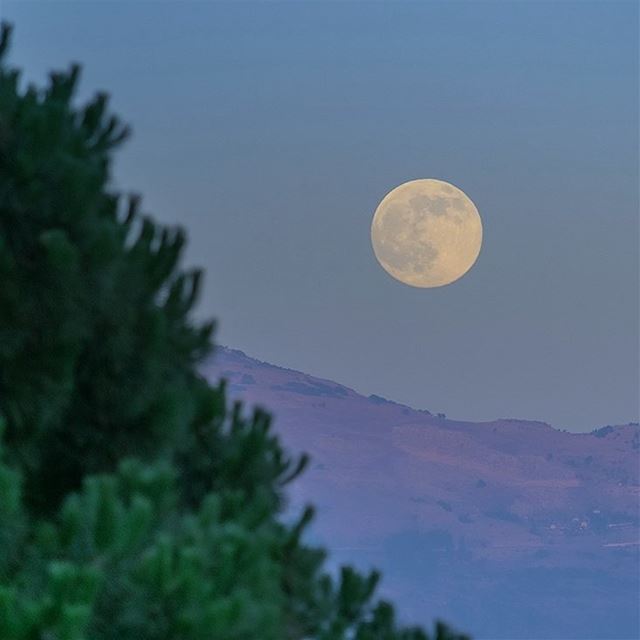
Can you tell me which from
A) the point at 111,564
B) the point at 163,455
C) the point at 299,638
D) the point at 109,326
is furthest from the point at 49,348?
the point at 299,638

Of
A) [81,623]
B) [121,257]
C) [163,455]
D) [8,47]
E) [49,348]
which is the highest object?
[8,47]

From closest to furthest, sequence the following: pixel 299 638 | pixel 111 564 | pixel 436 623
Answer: pixel 111 564, pixel 299 638, pixel 436 623

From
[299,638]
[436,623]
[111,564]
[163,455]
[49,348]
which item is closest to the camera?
[111,564]

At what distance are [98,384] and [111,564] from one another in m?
3.12

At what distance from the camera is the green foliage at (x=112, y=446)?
6121 millimetres

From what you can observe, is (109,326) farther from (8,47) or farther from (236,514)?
(8,47)

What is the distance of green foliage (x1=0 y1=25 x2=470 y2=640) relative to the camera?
6121 millimetres

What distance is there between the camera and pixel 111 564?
20.1 ft

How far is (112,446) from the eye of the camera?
30.1 feet

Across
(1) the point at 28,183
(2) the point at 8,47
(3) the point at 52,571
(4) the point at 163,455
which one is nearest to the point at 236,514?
(4) the point at 163,455

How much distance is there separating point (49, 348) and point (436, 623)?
20.8ft

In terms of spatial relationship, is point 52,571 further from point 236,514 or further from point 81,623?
point 236,514

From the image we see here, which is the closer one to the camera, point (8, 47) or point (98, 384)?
point (98, 384)

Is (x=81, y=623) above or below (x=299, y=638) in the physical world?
above
